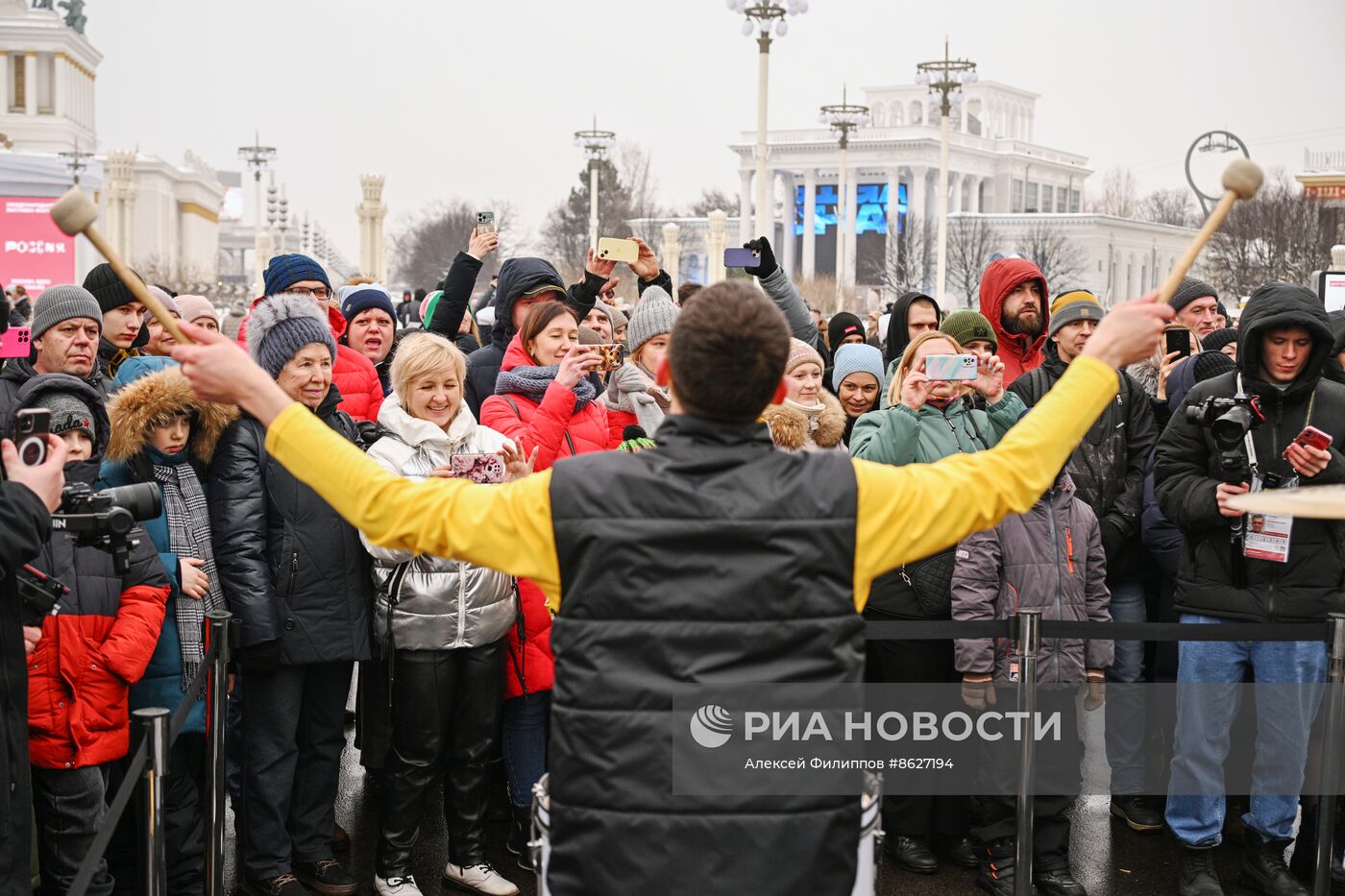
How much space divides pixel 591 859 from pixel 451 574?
245 centimetres

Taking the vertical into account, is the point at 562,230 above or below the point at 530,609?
above

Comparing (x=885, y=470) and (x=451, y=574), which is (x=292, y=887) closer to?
(x=451, y=574)

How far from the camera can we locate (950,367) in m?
5.71

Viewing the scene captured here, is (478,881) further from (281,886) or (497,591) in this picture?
(497,591)

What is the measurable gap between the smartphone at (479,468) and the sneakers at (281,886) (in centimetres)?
175

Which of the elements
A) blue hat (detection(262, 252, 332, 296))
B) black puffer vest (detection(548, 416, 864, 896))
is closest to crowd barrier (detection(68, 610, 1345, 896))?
black puffer vest (detection(548, 416, 864, 896))

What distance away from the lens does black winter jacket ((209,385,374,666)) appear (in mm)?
5355

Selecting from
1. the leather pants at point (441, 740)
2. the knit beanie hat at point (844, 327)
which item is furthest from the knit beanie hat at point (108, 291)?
the knit beanie hat at point (844, 327)

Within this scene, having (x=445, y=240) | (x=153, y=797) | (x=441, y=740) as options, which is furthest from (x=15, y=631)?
(x=445, y=240)

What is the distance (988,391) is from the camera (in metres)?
6.18

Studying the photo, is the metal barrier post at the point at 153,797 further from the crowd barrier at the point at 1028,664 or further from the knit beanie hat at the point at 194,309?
the knit beanie hat at the point at 194,309

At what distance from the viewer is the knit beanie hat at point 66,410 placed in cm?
478

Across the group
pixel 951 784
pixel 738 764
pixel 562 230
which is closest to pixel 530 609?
pixel 951 784

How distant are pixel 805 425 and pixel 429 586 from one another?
66.3 inches
